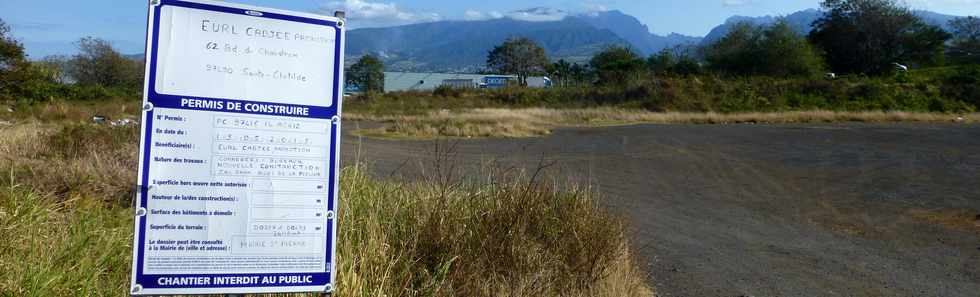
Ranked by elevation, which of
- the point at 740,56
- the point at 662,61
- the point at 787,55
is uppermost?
the point at 662,61

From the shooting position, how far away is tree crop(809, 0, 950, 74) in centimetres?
7550

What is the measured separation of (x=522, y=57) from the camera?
11738cm

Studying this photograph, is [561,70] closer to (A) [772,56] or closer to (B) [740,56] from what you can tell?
(B) [740,56]

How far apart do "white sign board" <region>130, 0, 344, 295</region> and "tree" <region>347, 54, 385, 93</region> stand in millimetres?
89568

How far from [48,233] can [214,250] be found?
2.08m

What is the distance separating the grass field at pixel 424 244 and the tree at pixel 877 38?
77.1 m

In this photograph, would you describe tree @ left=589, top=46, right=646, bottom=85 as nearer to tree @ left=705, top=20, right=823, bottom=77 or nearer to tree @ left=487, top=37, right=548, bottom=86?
tree @ left=705, top=20, right=823, bottom=77

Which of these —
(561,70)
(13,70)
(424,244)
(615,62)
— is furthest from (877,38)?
(424,244)

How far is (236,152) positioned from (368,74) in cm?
9220

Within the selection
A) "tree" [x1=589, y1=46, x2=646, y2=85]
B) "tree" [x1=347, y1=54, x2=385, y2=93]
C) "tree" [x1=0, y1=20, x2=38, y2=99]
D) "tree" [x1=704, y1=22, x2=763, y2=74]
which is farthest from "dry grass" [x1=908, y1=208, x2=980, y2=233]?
"tree" [x1=347, y1=54, x2=385, y2=93]

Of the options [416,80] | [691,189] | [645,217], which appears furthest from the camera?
[416,80]

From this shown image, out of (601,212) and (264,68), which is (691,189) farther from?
(264,68)

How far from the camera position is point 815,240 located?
9352 mm

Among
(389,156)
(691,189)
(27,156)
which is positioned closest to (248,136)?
(27,156)
